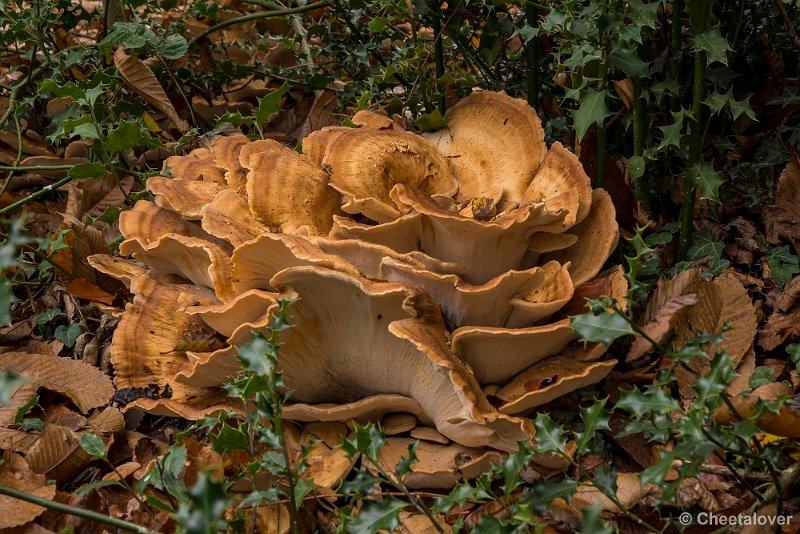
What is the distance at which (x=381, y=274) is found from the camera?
2.91m

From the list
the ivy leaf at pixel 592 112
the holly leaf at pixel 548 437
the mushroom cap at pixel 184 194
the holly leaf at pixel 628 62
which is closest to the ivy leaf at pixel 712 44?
the holly leaf at pixel 628 62

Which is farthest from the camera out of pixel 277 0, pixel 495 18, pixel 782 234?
pixel 277 0

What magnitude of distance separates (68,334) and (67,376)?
0.32 metres

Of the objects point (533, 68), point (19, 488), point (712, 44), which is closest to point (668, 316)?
point (712, 44)

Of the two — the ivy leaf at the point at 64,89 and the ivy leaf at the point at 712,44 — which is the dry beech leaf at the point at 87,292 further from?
the ivy leaf at the point at 712,44

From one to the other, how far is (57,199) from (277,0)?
2144 millimetres

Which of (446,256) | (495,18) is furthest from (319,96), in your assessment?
(446,256)

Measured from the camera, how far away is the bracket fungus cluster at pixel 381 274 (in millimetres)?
2764

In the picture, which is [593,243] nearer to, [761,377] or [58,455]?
[761,377]

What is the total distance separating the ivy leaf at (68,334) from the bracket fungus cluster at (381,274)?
526 millimetres

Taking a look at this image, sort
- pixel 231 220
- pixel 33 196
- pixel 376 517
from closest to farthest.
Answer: pixel 376 517 → pixel 231 220 → pixel 33 196

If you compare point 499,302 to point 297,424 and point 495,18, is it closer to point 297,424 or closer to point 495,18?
point 297,424

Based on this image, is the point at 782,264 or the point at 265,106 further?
the point at 265,106

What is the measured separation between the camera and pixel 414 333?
2.62m
